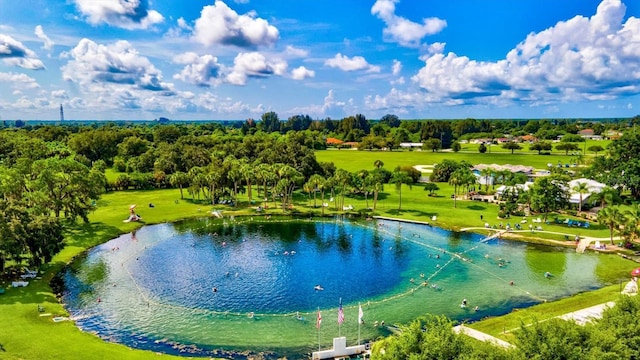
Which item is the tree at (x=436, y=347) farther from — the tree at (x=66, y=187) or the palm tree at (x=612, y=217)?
the tree at (x=66, y=187)

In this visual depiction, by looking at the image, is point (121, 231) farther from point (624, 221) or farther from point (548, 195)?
point (624, 221)

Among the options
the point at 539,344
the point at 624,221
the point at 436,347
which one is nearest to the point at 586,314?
the point at 539,344

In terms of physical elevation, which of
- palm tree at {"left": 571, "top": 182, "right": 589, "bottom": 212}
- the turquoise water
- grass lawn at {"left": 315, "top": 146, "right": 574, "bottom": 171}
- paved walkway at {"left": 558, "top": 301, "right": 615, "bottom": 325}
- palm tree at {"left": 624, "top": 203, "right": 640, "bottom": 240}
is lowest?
the turquoise water

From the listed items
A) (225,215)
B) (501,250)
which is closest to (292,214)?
(225,215)

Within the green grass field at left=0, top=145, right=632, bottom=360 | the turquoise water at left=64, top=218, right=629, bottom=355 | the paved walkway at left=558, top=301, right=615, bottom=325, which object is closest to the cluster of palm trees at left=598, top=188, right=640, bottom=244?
the green grass field at left=0, top=145, right=632, bottom=360

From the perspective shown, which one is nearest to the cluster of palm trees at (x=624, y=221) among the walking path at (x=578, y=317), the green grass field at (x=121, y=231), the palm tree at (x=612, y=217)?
the palm tree at (x=612, y=217)

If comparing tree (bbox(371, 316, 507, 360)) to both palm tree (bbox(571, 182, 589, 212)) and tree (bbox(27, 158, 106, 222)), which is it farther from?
palm tree (bbox(571, 182, 589, 212))
